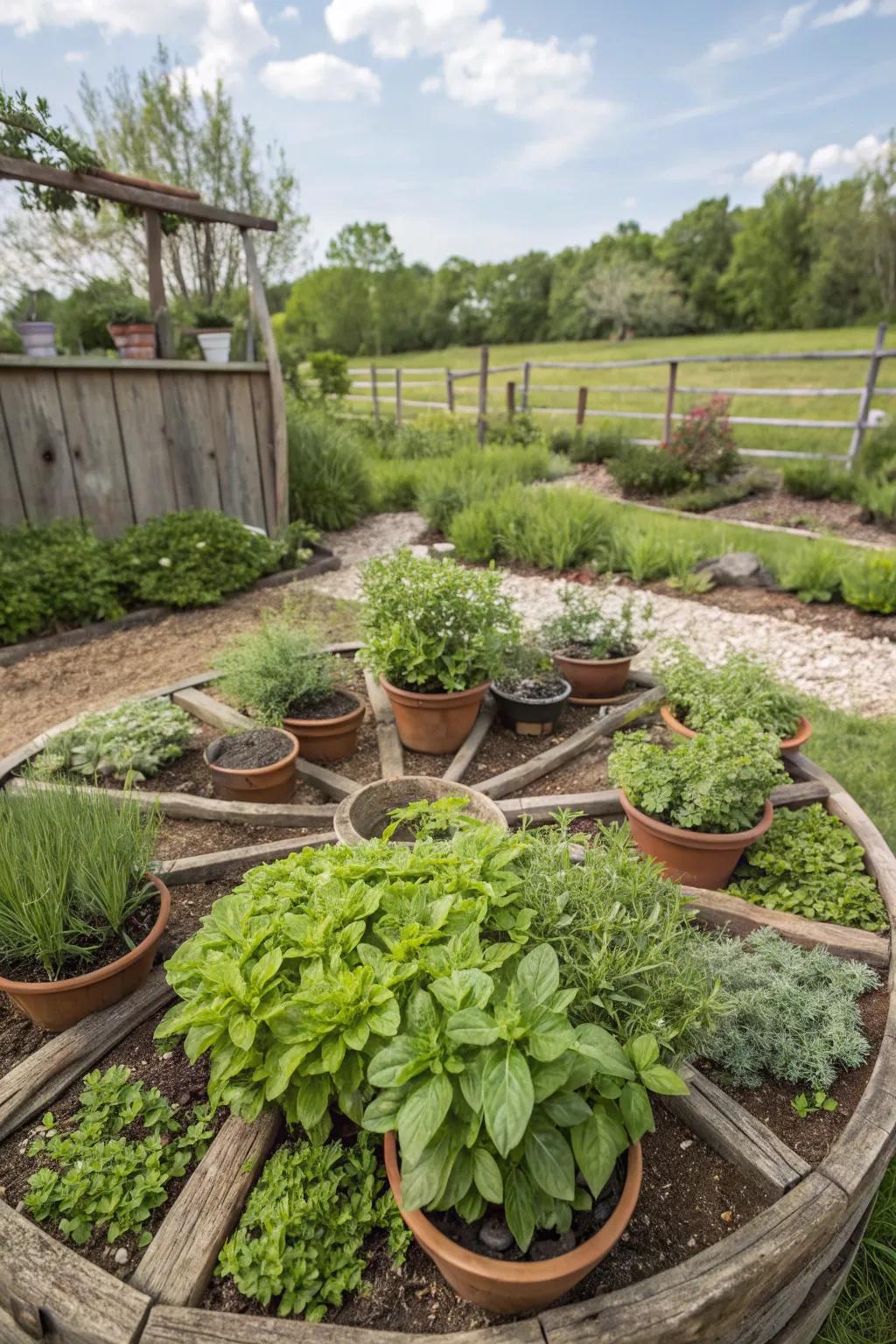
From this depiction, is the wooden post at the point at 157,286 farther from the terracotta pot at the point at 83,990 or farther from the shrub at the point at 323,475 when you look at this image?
the terracotta pot at the point at 83,990

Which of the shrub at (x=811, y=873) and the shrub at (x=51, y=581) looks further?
the shrub at (x=51, y=581)

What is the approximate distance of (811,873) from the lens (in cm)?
235

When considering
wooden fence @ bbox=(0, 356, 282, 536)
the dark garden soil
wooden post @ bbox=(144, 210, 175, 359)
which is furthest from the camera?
wooden post @ bbox=(144, 210, 175, 359)

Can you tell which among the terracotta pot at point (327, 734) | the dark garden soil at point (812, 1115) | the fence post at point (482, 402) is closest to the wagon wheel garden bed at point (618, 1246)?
the dark garden soil at point (812, 1115)

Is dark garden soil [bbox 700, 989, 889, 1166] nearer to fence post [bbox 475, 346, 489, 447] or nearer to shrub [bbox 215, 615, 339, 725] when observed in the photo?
shrub [bbox 215, 615, 339, 725]

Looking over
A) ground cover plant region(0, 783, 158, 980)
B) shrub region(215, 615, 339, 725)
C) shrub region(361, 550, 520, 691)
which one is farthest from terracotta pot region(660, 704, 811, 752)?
ground cover plant region(0, 783, 158, 980)

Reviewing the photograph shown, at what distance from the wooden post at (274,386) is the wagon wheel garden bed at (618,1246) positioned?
5046 mm

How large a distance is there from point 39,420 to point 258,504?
190 cm

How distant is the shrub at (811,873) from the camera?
2217 millimetres

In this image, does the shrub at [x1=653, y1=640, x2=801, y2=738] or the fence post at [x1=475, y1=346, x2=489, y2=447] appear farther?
the fence post at [x1=475, y1=346, x2=489, y2=447]

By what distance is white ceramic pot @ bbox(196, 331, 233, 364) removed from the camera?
6086 mm

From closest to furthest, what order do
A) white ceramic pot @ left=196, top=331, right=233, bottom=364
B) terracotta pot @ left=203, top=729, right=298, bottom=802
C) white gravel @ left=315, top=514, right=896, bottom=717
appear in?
terracotta pot @ left=203, top=729, right=298, bottom=802
white gravel @ left=315, top=514, right=896, bottom=717
white ceramic pot @ left=196, top=331, right=233, bottom=364

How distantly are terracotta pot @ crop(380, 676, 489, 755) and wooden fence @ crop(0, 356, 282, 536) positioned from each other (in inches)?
143

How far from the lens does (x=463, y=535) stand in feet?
21.6
